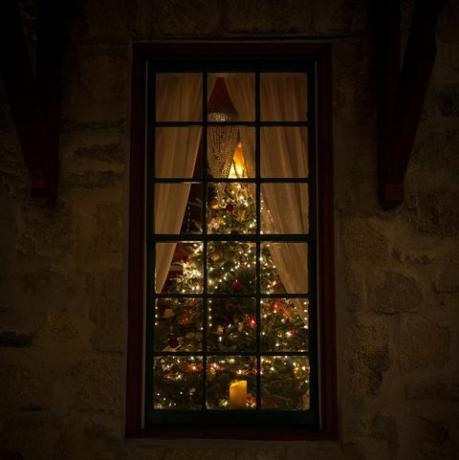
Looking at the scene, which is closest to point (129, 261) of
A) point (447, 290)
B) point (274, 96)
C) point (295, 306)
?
point (295, 306)

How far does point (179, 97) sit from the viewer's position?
2.99m

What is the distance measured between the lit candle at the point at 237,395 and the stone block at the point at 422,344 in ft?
3.01

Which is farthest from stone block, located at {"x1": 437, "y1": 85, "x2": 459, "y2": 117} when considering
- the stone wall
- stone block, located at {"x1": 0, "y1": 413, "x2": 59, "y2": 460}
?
stone block, located at {"x1": 0, "y1": 413, "x2": 59, "y2": 460}

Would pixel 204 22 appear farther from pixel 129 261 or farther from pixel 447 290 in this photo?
pixel 447 290

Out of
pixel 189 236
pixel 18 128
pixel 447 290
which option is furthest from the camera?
pixel 189 236

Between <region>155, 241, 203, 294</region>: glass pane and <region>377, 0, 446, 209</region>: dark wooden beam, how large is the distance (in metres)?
1.26

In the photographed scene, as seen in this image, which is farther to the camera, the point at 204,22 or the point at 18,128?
the point at 204,22

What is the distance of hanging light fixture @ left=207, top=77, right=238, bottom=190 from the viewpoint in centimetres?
299

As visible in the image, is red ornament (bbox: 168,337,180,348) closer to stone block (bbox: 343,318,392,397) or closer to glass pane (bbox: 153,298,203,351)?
glass pane (bbox: 153,298,203,351)

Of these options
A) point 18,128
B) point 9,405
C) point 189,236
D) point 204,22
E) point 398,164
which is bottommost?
point 9,405

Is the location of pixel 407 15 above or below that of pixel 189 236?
above

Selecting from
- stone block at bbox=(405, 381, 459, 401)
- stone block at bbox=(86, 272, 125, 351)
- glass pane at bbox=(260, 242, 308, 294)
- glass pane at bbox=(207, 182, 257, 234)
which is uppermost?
glass pane at bbox=(207, 182, 257, 234)

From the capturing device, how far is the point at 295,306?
2893mm

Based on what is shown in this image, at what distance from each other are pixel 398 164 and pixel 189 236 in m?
1.23
